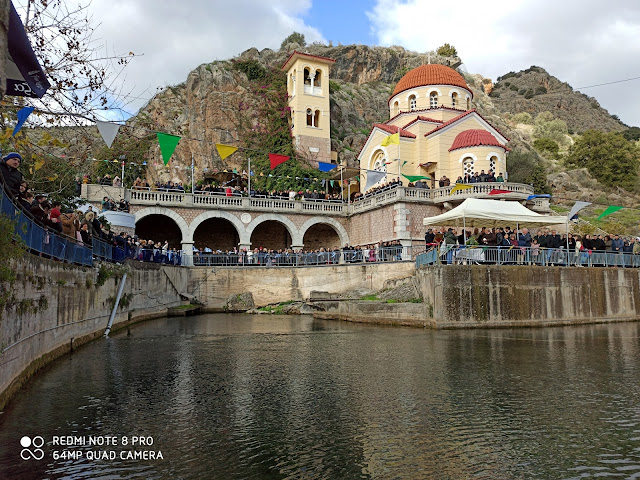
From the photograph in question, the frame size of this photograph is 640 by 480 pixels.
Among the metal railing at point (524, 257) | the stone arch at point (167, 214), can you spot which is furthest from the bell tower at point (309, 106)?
the metal railing at point (524, 257)

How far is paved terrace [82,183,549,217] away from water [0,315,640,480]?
16506mm

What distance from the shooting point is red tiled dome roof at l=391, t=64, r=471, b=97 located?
1484 inches

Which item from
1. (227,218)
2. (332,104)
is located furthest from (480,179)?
(332,104)

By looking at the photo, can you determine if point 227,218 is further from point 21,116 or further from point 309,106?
point 21,116

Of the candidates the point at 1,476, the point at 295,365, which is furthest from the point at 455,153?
the point at 1,476

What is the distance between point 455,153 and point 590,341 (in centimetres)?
2072

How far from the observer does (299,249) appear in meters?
34.2

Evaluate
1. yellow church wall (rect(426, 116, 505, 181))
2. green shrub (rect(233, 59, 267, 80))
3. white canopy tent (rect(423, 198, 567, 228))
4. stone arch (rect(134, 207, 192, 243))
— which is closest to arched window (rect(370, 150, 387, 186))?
yellow church wall (rect(426, 116, 505, 181))

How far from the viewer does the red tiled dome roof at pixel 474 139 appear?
31.6 meters

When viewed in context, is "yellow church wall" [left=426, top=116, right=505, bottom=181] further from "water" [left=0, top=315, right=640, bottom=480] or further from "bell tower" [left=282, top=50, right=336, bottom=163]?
"water" [left=0, top=315, right=640, bottom=480]

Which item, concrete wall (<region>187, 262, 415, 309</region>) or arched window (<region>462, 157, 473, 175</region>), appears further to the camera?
arched window (<region>462, 157, 473, 175</region>)

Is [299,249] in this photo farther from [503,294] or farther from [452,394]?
[452,394]

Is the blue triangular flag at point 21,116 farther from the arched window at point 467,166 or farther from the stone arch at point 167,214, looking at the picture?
the arched window at point 467,166

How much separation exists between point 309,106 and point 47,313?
39712mm
